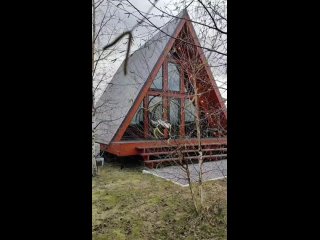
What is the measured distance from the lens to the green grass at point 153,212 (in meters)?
4.18

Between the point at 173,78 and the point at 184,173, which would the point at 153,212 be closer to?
the point at 184,173

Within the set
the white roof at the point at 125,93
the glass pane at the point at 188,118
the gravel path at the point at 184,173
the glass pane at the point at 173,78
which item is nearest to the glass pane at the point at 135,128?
the white roof at the point at 125,93

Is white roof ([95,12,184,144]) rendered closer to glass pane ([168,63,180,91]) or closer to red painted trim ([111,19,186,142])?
red painted trim ([111,19,186,142])

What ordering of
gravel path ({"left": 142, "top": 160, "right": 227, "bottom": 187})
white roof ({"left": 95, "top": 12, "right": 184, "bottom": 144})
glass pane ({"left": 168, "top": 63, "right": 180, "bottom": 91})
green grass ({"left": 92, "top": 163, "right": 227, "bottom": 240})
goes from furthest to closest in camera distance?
glass pane ({"left": 168, "top": 63, "right": 180, "bottom": 91}) → white roof ({"left": 95, "top": 12, "right": 184, "bottom": 144}) → gravel path ({"left": 142, "top": 160, "right": 227, "bottom": 187}) → green grass ({"left": 92, "top": 163, "right": 227, "bottom": 240})

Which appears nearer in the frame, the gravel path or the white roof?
→ the gravel path

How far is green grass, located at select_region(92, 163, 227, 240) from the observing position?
4180 millimetres

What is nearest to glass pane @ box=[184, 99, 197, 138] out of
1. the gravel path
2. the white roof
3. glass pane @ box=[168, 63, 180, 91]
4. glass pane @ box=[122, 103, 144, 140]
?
the gravel path

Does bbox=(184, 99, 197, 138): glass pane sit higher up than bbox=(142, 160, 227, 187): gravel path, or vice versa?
bbox=(184, 99, 197, 138): glass pane

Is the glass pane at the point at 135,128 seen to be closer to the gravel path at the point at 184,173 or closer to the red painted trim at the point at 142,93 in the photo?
the red painted trim at the point at 142,93
